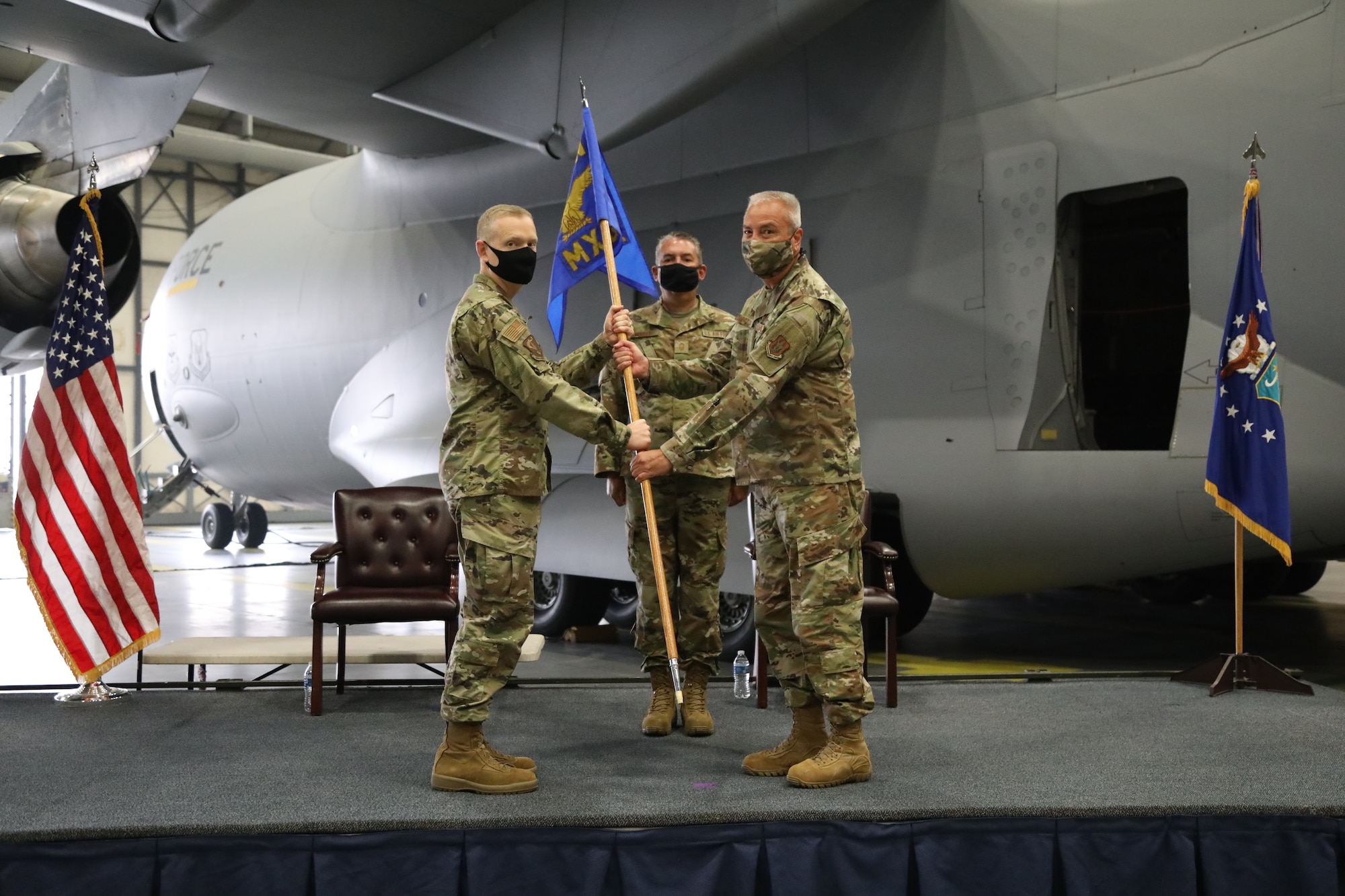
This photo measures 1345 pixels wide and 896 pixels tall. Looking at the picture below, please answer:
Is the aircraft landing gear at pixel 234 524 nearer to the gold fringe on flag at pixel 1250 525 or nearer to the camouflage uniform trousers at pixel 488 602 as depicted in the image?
the camouflage uniform trousers at pixel 488 602

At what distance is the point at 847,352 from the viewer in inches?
142

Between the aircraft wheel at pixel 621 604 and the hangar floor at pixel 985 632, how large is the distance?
192mm

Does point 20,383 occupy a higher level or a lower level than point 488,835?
higher

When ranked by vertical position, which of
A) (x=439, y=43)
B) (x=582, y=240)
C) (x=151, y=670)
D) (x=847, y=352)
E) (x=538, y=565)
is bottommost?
(x=151, y=670)

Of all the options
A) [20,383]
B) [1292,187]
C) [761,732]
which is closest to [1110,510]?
[1292,187]

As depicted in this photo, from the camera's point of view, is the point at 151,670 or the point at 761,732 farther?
the point at 151,670

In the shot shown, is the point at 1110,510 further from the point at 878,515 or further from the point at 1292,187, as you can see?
the point at 1292,187

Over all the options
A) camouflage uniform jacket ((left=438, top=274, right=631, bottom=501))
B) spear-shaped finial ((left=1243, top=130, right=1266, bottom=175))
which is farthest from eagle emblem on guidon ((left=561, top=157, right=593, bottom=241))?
spear-shaped finial ((left=1243, top=130, right=1266, bottom=175))

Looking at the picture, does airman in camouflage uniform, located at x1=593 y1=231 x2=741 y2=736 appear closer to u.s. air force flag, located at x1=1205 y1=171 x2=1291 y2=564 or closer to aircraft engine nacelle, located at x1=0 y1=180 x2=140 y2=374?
u.s. air force flag, located at x1=1205 y1=171 x2=1291 y2=564

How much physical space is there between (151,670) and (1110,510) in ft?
18.4

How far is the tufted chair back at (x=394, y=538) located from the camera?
523 centimetres

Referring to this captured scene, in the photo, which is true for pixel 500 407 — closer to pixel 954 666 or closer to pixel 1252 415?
pixel 1252 415

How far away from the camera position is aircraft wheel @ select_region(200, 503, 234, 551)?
17.2 meters

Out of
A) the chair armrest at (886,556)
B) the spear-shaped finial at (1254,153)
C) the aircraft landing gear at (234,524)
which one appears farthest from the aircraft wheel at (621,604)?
the aircraft landing gear at (234,524)
